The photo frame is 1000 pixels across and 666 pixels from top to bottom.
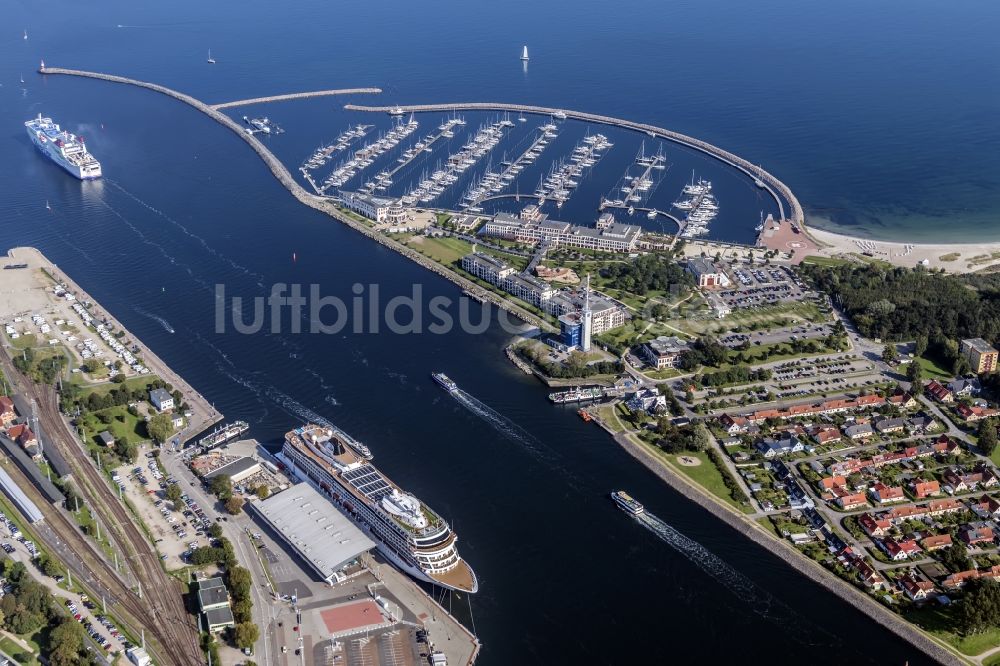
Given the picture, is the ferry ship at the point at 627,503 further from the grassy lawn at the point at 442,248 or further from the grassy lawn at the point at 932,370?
the grassy lawn at the point at 442,248

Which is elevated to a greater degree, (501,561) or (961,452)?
(961,452)

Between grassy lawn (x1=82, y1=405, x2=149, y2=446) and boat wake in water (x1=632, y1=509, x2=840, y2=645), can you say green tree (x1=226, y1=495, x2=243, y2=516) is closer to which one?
grassy lawn (x1=82, y1=405, x2=149, y2=446)

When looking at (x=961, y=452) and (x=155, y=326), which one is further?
(x=155, y=326)

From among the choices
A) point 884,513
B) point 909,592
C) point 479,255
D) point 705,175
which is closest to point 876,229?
point 705,175

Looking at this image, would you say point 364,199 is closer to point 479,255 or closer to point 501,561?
point 479,255

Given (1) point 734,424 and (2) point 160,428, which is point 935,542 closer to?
(1) point 734,424

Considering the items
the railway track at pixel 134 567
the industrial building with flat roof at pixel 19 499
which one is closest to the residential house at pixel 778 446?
the railway track at pixel 134 567
